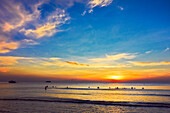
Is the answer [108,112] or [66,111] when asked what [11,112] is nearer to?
[66,111]

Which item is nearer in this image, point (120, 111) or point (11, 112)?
point (11, 112)

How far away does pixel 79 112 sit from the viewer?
966 inches

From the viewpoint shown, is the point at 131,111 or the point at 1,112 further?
the point at 131,111

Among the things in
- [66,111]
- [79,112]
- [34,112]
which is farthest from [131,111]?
[34,112]

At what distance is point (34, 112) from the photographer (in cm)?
2425

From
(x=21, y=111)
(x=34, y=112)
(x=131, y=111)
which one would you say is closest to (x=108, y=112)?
(x=131, y=111)

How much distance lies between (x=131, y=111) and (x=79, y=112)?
9.61 metres

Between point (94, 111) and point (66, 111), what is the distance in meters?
5.07

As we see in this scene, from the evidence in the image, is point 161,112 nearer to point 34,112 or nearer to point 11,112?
point 34,112

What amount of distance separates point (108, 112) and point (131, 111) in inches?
173

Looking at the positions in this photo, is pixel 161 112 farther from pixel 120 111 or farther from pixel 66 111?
pixel 66 111

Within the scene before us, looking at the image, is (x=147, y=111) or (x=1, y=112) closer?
(x=1, y=112)

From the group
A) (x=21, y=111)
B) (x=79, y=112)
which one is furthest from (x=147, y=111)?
(x=21, y=111)

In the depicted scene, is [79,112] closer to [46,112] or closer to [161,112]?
[46,112]
